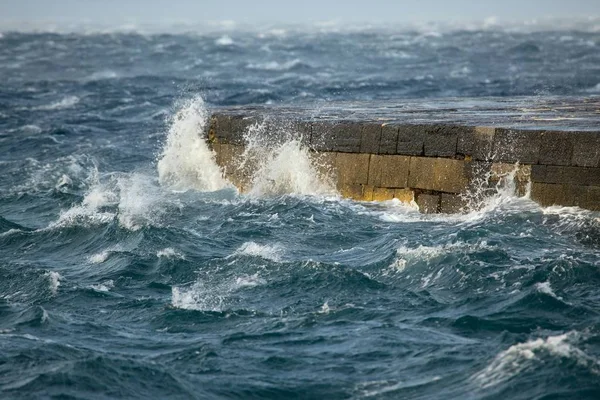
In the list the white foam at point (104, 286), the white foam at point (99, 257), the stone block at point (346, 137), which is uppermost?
the stone block at point (346, 137)

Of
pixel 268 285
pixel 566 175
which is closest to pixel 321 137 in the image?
pixel 566 175

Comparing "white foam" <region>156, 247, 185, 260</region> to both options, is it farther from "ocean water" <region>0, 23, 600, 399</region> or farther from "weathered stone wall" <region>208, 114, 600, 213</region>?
"weathered stone wall" <region>208, 114, 600, 213</region>

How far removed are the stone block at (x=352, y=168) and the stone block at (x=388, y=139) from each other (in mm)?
270

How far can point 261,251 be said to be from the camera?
39.4 feet

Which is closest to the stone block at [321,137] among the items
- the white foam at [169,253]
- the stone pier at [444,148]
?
the stone pier at [444,148]

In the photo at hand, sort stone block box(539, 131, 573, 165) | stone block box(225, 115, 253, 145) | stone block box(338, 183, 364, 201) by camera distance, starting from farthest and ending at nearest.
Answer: stone block box(225, 115, 253, 145) → stone block box(338, 183, 364, 201) → stone block box(539, 131, 573, 165)

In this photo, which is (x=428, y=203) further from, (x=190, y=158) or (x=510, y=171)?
(x=190, y=158)

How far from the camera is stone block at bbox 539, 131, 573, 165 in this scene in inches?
485

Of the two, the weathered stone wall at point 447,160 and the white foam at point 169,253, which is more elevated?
the weathered stone wall at point 447,160

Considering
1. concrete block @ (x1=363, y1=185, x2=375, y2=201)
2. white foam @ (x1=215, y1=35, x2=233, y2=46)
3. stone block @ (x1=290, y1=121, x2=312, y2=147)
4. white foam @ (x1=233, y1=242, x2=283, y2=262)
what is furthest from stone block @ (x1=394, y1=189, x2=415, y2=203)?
white foam @ (x1=215, y1=35, x2=233, y2=46)

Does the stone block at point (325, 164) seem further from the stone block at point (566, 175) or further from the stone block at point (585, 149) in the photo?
the stone block at point (585, 149)

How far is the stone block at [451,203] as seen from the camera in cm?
1330

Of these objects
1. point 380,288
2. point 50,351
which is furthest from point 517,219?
point 50,351

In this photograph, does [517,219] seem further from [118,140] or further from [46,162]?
[118,140]
